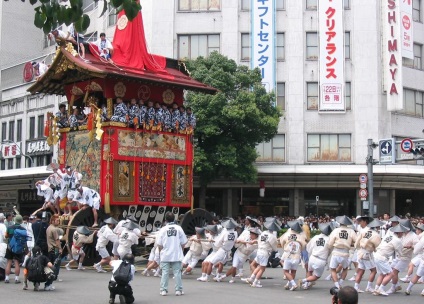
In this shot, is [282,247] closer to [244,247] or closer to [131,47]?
[244,247]

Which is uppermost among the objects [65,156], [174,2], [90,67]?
[174,2]

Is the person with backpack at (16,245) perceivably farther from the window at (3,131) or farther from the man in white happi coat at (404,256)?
the window at (3,131)

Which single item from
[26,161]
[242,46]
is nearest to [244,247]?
[242,46]

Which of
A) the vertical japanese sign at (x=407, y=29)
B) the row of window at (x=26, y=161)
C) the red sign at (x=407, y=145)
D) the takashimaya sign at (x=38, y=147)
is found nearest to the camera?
the red sign at (x=407, y=145)

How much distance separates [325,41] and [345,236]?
93.0ft

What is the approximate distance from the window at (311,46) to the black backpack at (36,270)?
3106 cm

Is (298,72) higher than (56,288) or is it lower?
higher

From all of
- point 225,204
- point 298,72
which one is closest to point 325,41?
point 298,72

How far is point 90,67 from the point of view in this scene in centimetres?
1925

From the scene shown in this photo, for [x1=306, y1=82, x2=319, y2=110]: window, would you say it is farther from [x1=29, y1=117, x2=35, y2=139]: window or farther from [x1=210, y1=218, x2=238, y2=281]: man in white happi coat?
[x1=210, y1=218, x2=238, y2=281]: man in white happi coat

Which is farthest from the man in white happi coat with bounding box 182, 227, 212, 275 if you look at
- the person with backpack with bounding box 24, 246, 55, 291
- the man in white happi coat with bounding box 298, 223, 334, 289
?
the person with backpack with bounding box 24, 246, 55, 291

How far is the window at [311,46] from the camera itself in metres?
42.6

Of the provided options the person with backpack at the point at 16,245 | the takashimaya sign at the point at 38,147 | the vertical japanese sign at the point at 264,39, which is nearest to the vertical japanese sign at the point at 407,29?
the vertical japanese sign at the point at 264,39

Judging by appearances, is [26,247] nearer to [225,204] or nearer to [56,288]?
[56,288]
